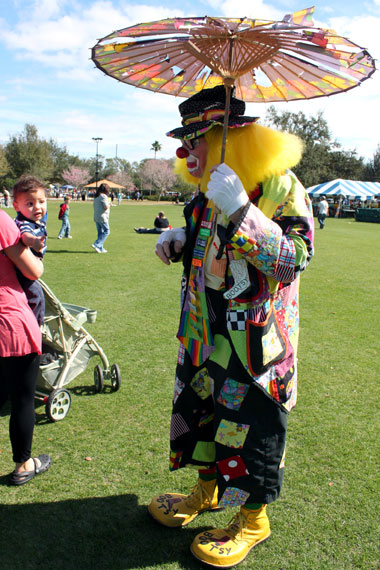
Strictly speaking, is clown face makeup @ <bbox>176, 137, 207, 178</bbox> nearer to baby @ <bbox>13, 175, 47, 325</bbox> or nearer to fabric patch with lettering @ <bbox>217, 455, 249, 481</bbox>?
baby @ <bbox>13, 175, 47, 325</bbox>

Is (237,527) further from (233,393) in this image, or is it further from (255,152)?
(255,152)

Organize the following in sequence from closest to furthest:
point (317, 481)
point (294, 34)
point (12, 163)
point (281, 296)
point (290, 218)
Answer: point (294, 34) < point (290, 218) < point (281, 296) < point (317, 481) < point (12, 163)

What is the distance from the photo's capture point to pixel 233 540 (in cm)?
228

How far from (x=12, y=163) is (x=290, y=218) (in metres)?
75.9

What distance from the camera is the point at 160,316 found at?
6.31 meters

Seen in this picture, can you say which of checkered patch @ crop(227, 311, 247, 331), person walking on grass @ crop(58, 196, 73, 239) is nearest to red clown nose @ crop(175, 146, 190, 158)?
checkered patch @ crop(227, 311, 247, 331)

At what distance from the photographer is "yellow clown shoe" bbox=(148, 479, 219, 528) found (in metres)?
2.48

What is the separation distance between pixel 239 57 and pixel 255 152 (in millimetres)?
469

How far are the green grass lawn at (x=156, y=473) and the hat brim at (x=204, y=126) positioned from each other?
2.16 m

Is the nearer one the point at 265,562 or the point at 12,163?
the point at 265,562

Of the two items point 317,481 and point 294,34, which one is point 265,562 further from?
point 294,34

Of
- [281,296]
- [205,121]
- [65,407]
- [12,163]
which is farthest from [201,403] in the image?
[12,163]

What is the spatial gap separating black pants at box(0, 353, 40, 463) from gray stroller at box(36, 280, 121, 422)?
0.71 meters

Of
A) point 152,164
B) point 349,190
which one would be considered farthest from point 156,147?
point 349,190
